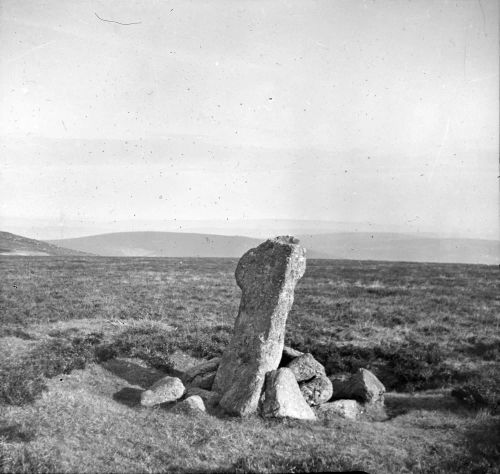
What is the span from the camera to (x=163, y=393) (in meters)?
12.7

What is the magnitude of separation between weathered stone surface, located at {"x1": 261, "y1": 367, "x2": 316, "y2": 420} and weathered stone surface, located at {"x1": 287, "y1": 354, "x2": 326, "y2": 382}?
86 cm

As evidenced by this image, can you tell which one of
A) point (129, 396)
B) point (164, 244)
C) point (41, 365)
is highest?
point (41, 365)

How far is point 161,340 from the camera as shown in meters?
18.5

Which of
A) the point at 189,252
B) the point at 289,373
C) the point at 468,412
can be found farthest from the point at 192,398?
the point at 189,252

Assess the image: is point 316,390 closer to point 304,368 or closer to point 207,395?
point 304,368

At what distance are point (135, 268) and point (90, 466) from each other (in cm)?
3645

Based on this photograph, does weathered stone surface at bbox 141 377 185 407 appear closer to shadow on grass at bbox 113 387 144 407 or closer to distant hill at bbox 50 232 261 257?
shadow on grass at bbox 113 387 144 407

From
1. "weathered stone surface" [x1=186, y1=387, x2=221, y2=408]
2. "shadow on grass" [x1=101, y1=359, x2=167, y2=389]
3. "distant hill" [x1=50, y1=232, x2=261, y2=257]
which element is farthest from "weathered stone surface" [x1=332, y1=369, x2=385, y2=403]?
"distant hill" [x1=50, y1=232, x2=261, y2=257]

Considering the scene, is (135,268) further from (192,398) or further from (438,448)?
(438,448)

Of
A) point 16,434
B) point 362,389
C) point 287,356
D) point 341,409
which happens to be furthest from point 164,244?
point 16,434

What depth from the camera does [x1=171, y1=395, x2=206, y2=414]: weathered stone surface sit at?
11.7m

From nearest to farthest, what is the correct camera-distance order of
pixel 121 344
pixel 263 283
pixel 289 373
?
pixel 289 373
pixel 263 283
pixel 121 344

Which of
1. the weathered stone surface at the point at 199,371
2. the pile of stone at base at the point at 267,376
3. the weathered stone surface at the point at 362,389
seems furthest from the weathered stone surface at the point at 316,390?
the weathered stone surface at the point at 199,371

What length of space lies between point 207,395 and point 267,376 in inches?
70.5
